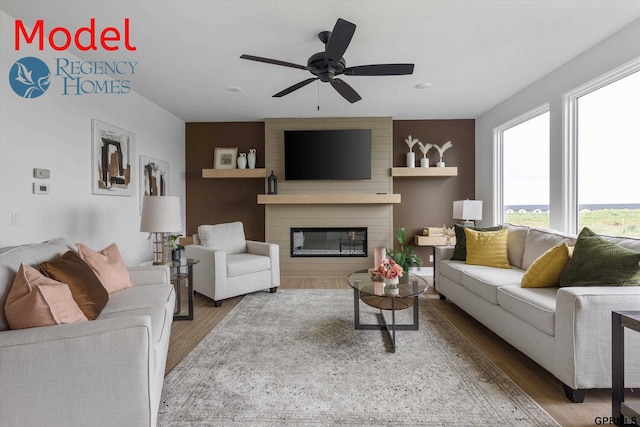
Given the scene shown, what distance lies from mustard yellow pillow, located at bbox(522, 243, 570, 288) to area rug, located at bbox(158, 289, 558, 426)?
27.0 inches

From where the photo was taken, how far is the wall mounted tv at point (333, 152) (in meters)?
4.73

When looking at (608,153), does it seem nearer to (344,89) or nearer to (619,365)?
(619,365)

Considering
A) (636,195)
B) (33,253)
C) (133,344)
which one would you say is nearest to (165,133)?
(33,253)

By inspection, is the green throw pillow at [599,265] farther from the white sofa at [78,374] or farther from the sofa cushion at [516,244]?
the white sofa at [78,374]

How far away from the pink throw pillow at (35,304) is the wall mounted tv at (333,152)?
3.60 metres

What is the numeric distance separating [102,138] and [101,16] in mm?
1329

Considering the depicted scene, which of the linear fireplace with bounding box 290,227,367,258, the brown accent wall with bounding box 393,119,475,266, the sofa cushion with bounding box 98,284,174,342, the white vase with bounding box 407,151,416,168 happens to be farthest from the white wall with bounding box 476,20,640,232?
the sofa cushion with bounding box 98,284,174,342

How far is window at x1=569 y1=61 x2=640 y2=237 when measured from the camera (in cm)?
255

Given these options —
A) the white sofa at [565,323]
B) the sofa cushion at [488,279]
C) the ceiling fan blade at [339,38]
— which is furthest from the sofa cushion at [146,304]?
the sofa cushion at [488,279]

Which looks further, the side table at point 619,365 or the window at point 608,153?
the window at point 608,153

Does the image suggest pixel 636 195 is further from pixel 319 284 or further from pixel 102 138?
pixel 102 138

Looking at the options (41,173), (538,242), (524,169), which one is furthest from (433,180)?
(41,173)

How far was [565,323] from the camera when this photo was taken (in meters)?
1.70

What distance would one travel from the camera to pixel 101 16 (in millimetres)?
2264
